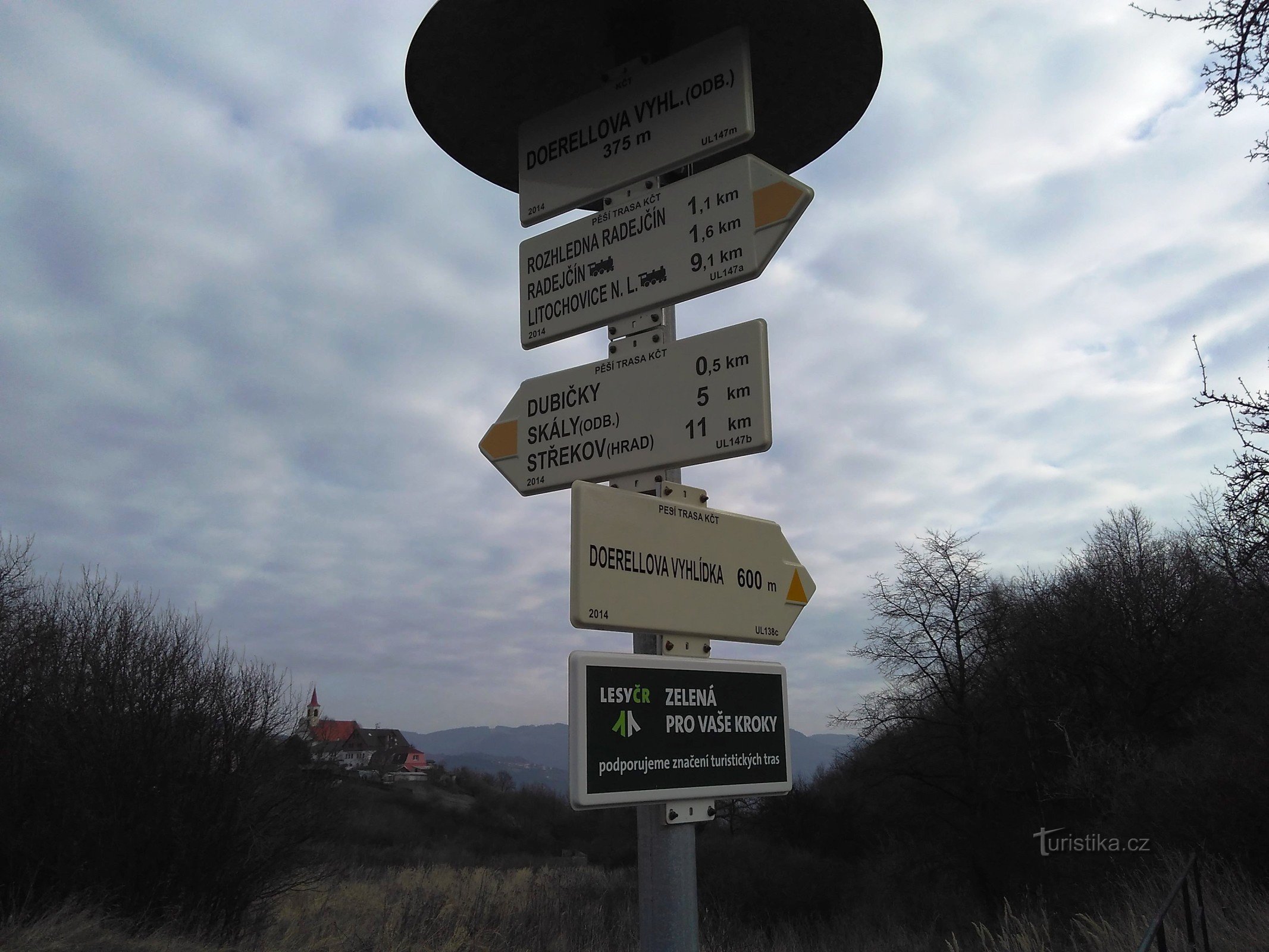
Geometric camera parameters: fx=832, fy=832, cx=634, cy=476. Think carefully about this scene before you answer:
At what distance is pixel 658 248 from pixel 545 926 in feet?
61.3

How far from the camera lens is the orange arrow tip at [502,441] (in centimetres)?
244

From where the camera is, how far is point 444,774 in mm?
65312

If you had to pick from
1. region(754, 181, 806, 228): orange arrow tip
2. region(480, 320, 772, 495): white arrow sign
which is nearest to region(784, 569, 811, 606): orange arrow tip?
region(480, 320, 772, 495): white arrow sign

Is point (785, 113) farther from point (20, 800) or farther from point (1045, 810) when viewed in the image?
point (1045, 810)

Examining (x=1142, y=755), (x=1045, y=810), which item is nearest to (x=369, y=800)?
(x=1045, y=810)

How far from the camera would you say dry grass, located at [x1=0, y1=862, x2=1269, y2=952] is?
8.62 meters

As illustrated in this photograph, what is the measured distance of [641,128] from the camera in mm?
2572

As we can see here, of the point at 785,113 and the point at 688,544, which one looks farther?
the point at 785,113

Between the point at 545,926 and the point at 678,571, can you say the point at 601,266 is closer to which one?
the point at 678,571

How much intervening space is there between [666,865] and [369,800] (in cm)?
5358

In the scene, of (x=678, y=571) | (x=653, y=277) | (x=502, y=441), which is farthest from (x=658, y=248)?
(x=678, y=571)

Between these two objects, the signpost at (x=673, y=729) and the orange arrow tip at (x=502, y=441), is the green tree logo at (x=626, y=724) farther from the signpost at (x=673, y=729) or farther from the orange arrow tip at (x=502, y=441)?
the orange arrow tip at (x=502, y=441)

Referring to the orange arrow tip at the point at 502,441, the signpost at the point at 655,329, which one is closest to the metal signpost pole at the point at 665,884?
the signpost at the point at 655,329

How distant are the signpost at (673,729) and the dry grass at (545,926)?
5.27 metres
